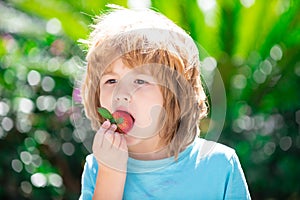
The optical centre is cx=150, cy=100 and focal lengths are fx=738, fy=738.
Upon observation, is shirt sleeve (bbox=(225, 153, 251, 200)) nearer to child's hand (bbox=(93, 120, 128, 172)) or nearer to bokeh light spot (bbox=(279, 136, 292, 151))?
child's hand (bbox=(93, 120, 128, 172))

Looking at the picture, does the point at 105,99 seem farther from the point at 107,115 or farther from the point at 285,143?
the point at 285,143

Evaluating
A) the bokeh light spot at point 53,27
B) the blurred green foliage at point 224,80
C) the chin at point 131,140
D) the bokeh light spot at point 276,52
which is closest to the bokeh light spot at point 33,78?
the blurred green foliage at point 224,80

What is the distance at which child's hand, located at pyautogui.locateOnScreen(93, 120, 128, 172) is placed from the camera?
1.68 m

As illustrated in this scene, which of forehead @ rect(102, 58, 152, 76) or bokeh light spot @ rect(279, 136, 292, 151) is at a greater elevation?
forehead @ rect(102, 58, 152, 76)

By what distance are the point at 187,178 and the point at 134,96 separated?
27cm

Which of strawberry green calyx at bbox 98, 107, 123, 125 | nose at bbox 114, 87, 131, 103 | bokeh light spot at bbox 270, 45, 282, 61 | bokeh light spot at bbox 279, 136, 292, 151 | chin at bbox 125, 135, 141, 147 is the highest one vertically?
nose at bbox 114, 87, 131, 103

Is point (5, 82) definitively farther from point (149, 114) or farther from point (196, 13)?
point (149, 114)

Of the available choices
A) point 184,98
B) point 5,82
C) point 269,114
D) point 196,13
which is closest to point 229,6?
point 196,13

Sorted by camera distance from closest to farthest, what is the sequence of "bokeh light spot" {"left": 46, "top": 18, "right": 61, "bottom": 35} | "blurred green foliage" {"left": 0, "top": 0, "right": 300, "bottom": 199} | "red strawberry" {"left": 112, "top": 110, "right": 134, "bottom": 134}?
"red strawberry" {"left": 112, "top": 110, "right": 134, "bottom": 134} → "blurred green foliage" {"left": 0, "top": 0, "right": 300, "bottom": 199} → "bokeh light spot" {"left": 46, "top": 18, "right": 61, "bottom": 35}

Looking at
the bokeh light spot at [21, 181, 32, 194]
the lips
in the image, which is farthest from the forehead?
the bokeh light spot at [21, 181, 32, 194]

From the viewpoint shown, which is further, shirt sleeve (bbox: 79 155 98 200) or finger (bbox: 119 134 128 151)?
shirt sleeve (bbox: 79 155 98 200)

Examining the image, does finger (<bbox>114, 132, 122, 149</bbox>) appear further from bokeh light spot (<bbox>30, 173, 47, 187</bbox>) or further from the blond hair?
bokeh light spot (<bbox>30, 173, 47, 187</bbox>)

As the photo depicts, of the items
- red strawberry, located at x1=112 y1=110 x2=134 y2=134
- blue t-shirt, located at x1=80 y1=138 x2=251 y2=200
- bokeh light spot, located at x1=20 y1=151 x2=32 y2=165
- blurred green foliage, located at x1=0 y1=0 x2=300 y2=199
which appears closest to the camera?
red strawberry, located at x1=112 y1=110 x2=134 y2=134

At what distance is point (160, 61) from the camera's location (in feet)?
5.64
